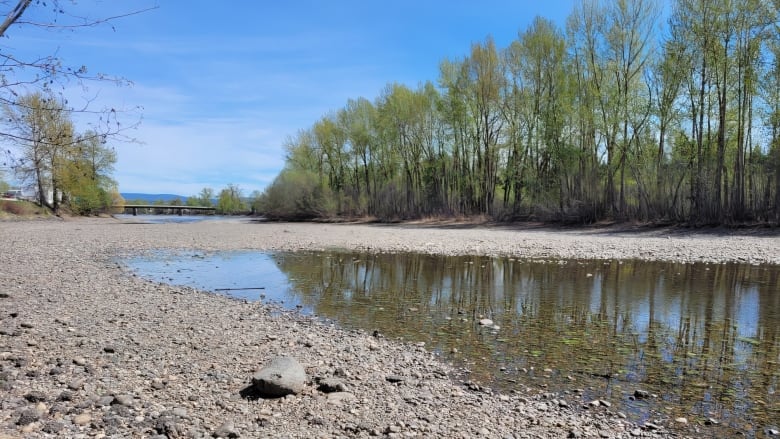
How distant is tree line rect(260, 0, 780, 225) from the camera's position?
2552cm

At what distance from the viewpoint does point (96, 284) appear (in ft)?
33.3

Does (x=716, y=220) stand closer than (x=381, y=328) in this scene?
No

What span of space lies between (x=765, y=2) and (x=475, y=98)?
2090 cm

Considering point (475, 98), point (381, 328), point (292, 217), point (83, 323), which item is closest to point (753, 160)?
point (475, 98)

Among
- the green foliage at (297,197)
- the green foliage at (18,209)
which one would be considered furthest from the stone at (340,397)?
the green foliage at (297,197)

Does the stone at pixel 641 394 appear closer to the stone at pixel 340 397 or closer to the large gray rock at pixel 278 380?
the stone at pixel 340 397

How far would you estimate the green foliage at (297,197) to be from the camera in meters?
58.1

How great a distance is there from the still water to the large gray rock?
199 cm

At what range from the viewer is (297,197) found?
60.0 m

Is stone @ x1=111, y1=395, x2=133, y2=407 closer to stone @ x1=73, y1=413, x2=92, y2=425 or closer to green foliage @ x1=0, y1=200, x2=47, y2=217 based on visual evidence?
stone @ x1=73, y1=413, x2=92, y2=425

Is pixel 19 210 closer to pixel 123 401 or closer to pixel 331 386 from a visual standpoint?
pixel 123 401

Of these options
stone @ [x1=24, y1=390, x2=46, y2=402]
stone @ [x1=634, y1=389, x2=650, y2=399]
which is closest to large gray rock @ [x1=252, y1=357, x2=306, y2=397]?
stone @ [x1=24, y1=390, x2=46, y2=402]

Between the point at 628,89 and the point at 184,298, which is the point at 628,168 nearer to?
the point at 628,89

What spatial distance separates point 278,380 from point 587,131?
112 feet
